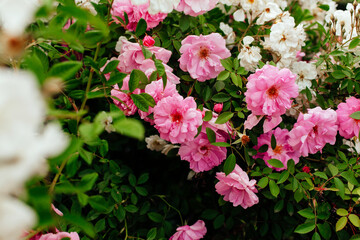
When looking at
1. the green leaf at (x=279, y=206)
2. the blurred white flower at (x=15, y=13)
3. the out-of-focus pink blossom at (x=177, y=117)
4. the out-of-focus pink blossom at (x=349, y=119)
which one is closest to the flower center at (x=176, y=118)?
the out-of-focus pink blossom at (x=177, y=117)

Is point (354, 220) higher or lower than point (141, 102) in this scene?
lower

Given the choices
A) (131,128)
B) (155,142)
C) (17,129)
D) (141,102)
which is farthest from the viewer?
(155,142)

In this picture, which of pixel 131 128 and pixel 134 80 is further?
pixel 134 80

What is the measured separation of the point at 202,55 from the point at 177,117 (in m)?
0.26

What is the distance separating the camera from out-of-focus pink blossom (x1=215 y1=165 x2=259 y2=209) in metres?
1.04

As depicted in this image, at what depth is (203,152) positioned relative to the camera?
1099 mm

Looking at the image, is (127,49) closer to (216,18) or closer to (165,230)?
(216,18)

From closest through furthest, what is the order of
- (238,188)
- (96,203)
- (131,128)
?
1. (131,128)
2. (96,203)
3. (238,188)

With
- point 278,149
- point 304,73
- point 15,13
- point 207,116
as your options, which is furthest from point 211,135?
point 15,13

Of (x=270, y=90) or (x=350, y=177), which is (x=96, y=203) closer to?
(x=270, y=90)

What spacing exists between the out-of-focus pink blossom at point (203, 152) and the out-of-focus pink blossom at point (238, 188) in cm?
5

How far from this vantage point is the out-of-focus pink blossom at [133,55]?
3.62 ft

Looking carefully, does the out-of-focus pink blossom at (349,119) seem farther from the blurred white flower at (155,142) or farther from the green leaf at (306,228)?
the blurred white flower at (155,142)

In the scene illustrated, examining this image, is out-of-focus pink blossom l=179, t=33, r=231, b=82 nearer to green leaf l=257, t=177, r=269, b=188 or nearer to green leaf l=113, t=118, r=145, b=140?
green leaf l=257, t=177, r=269, b=188
